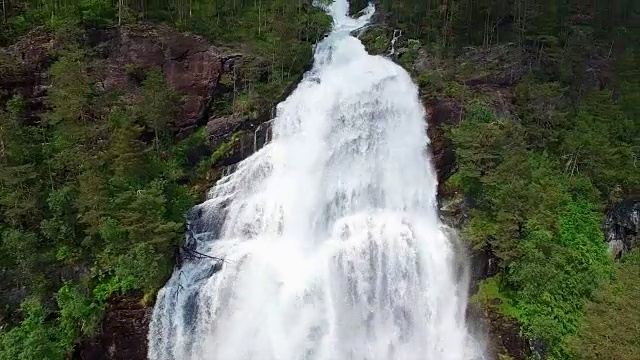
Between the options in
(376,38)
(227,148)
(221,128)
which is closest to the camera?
(227,148)

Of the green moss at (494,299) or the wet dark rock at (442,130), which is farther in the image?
the wet dark rock at (442,130)

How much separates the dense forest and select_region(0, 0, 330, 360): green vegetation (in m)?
0.07

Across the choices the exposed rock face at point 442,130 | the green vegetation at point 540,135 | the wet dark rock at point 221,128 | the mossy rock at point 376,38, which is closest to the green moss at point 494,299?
the green vegetation at point 540,135

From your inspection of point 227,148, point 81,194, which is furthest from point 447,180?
point 81,194

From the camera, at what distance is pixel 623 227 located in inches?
819

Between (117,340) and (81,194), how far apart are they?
616cm

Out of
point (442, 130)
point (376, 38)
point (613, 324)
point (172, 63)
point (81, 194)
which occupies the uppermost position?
point (376, 38)

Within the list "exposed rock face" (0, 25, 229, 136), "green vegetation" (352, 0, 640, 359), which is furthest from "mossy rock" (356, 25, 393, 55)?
"exposed rock face" (0, 25, 229, 136)

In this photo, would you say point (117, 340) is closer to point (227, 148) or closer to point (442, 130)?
point (227, 148)

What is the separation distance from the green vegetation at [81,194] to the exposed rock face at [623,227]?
1815cm

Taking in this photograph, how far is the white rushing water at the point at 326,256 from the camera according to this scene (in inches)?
701

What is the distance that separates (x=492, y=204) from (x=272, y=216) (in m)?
9.83

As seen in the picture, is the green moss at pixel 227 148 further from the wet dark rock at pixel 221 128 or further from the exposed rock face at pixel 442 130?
the exposed rock face at pixel 442 130

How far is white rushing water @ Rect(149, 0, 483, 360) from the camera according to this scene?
17797mm
